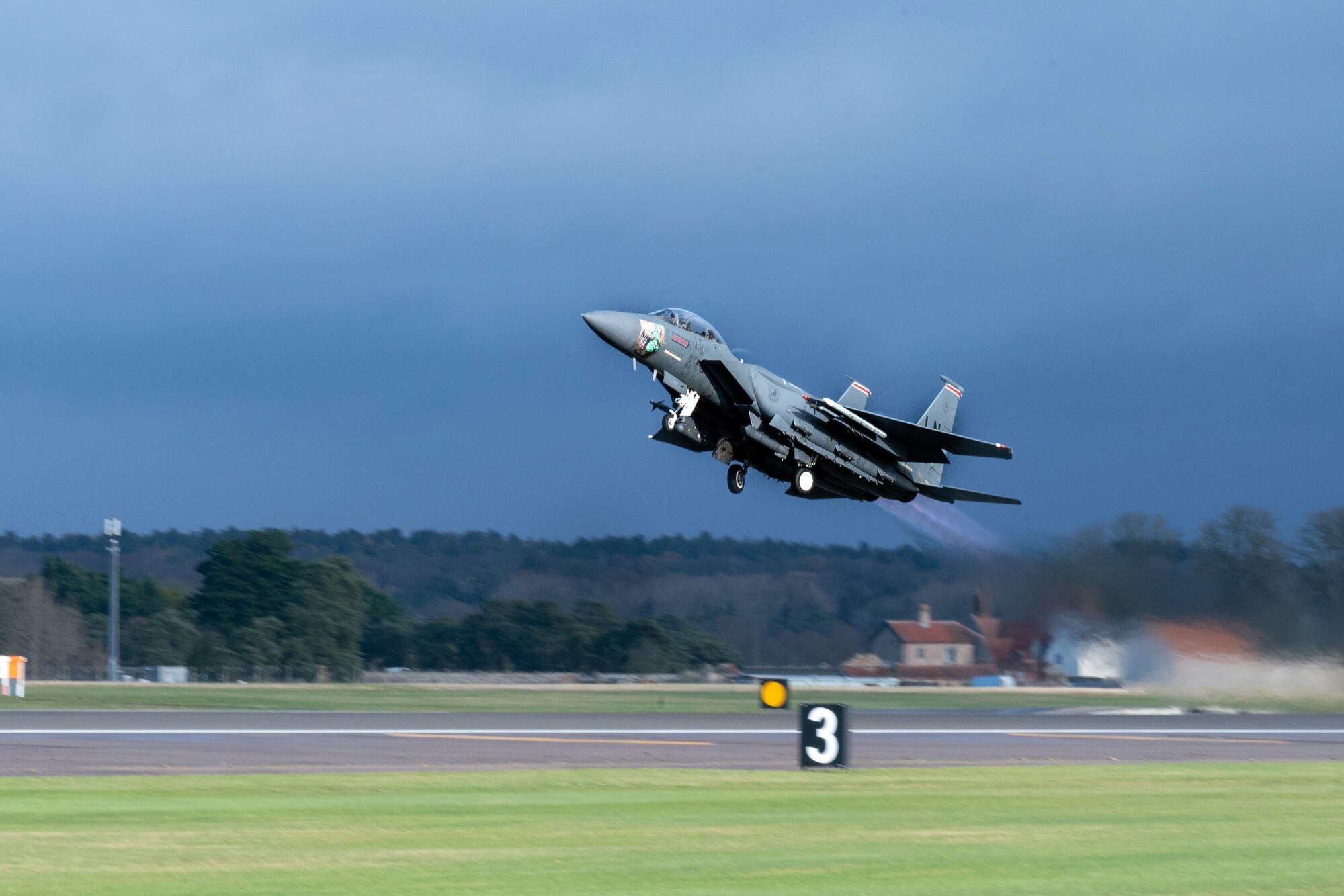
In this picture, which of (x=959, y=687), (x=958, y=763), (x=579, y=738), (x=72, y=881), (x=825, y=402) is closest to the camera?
(x=72, y=881)

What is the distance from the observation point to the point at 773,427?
125 feet

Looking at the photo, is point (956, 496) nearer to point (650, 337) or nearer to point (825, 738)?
point (650, 337)

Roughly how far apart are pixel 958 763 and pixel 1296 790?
5.15 metres

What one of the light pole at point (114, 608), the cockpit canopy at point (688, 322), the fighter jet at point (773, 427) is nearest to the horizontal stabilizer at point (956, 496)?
the fighter jet at point (773, 427)

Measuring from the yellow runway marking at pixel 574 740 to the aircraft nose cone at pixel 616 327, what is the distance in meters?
10.5

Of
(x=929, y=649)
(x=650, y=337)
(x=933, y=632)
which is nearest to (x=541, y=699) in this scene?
(x=933, y=632)

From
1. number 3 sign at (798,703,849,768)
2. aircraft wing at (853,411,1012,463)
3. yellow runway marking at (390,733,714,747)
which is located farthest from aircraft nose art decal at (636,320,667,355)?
number 3 sign at (798,703,849,768)

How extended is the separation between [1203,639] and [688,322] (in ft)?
53.3

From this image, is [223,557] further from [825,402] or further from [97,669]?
[825,402]

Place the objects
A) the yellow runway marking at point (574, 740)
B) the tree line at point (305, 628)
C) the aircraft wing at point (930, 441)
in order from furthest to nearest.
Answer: the tree line at point (305, 628) < the aircraft wing at point (930, 441) < the yellow runway marking at point (574, 740)

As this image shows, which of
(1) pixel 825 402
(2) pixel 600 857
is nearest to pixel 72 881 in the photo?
(2) pixel 600 857

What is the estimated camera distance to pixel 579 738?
2683 centimetres

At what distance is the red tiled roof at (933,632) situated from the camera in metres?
50.0

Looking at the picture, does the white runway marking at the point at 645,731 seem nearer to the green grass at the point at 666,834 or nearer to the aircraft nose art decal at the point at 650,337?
the aircraft nose art decal at the point at 650,337
